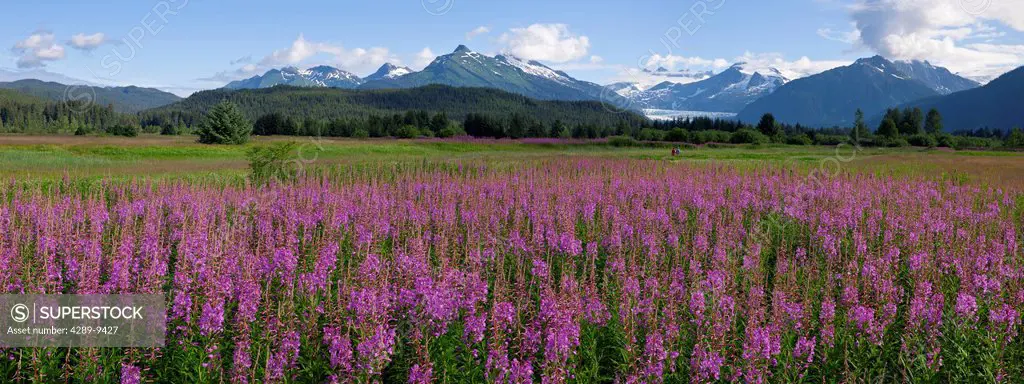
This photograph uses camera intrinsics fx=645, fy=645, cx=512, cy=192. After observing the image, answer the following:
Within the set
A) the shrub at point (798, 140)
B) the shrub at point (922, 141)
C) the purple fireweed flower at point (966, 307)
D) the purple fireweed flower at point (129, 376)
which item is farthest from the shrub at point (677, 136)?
the purple fireweed flower at point (129, 376)

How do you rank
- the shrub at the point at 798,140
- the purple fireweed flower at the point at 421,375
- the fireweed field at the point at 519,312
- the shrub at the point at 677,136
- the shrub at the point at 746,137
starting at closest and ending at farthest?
the purple fireweed flower at the point at 421,375
the fireweed field at the point at 519,312
the shrub at the point at 677,136
the shrub at the point at 746,137
the shrub at the point at 798,140

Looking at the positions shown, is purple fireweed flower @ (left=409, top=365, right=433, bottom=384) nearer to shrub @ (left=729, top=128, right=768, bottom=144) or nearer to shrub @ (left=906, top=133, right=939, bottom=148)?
shrub @ (left=729, top=128, right=768, bottom=144)

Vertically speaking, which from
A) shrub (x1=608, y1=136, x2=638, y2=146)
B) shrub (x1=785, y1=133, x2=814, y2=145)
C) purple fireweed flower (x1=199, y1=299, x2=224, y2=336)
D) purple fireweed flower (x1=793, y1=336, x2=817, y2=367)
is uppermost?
shrub (x1=785, y1=133, x2=814, y2=145)

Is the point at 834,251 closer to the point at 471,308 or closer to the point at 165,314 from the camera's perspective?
the point at 471,308

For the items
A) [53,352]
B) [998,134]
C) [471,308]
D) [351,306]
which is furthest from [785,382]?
[998,134]

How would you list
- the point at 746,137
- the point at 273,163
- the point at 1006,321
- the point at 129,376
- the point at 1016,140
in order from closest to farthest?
the point at 129,376
the point at 1006,321
the point at 273,163
the point at 746,137
the point at 1016,140

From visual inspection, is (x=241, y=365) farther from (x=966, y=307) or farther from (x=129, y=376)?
(x=966, y=307)

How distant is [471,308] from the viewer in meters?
5.76

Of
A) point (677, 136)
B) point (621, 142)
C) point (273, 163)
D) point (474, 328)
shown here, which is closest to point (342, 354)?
point (474, 328)

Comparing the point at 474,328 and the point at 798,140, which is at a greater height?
the point at 798,140

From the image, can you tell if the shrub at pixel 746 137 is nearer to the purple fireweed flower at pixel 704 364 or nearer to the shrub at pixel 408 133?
the shrub at pixel 408 133

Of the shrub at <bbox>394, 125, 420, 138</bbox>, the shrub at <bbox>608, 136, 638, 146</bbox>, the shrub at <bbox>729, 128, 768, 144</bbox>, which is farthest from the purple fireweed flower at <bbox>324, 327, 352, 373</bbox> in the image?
the shrub at <bbox>394, 125, 420, 138</bbox>

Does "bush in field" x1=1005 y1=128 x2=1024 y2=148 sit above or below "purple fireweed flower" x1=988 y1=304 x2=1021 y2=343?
above

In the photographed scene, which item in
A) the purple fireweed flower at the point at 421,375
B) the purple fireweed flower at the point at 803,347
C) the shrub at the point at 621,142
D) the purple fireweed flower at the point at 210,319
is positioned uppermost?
the shrub at the point at 621,142
